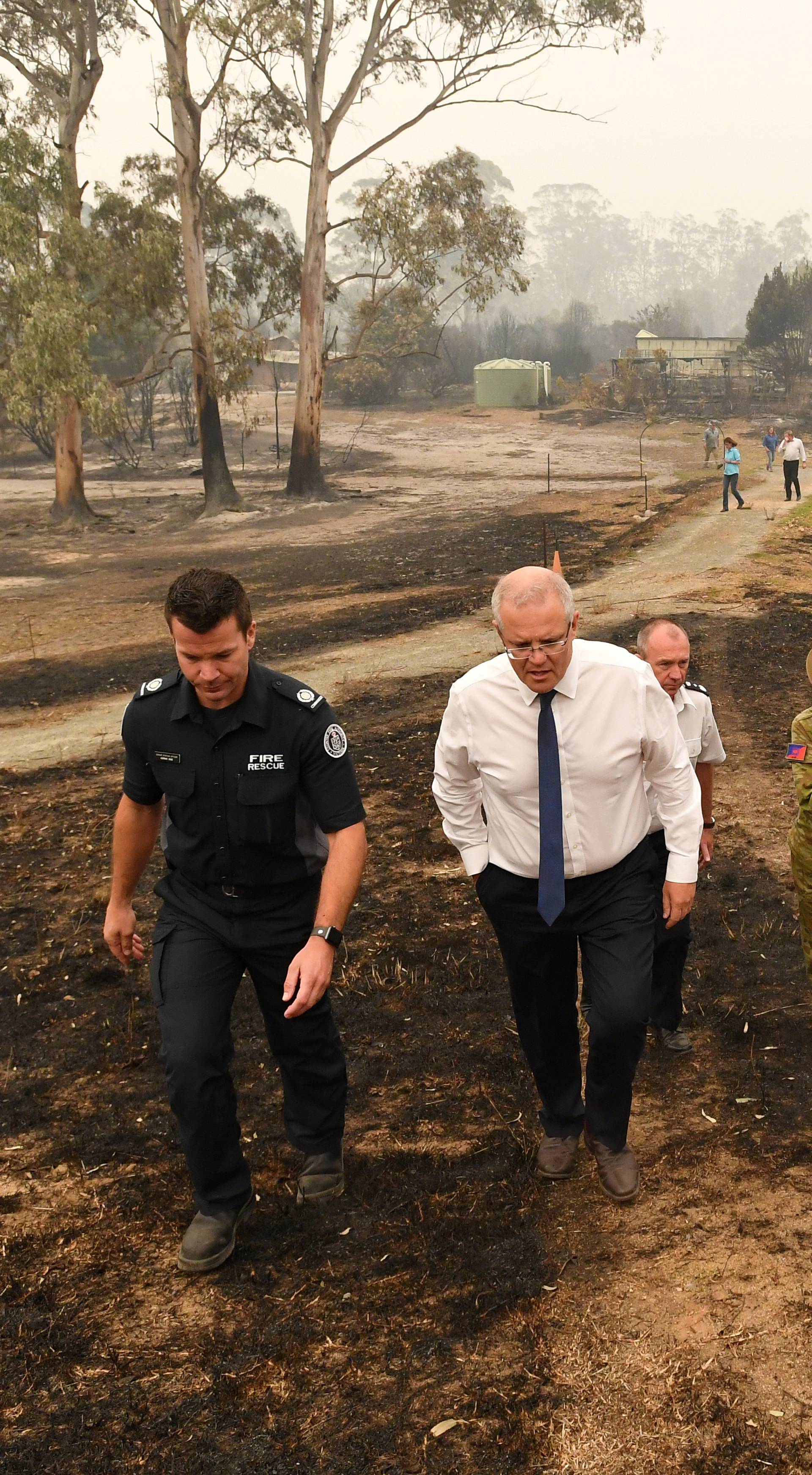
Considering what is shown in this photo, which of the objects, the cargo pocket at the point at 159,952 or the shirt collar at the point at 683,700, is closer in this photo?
the cargo pocket at the point at 159,952

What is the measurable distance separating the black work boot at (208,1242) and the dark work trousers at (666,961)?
63.9 inches

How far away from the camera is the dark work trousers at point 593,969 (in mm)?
3543

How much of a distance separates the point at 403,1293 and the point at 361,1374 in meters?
0.33

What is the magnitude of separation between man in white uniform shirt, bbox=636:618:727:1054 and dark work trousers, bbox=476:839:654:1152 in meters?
0.41

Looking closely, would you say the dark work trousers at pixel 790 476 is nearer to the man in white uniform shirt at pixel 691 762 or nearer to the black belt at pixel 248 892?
the man in white uniform shirt at pixel 691 762

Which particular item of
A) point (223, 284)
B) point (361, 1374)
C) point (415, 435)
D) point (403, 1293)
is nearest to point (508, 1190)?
point (403, 1293)

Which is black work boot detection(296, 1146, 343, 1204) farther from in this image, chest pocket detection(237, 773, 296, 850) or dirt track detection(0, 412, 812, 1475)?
chest pocket detection(237, 773, 296, 850)

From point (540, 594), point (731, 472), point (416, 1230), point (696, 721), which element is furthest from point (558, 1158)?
point (731, 472)

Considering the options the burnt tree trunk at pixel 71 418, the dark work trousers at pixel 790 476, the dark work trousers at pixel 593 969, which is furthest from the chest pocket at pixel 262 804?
the burnt tree trunk at pixel 71 418

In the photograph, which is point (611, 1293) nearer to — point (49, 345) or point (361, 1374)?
point (361, 1374)

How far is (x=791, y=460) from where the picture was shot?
25.7 m

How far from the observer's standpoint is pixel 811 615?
14.6 meters

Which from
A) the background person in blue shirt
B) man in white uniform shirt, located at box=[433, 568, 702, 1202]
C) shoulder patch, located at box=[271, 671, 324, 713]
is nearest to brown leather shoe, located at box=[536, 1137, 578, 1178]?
man in white uniform shirt, located at box=[433, 568, 702, 1202]

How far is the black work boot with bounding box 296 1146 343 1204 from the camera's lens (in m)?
3.99
